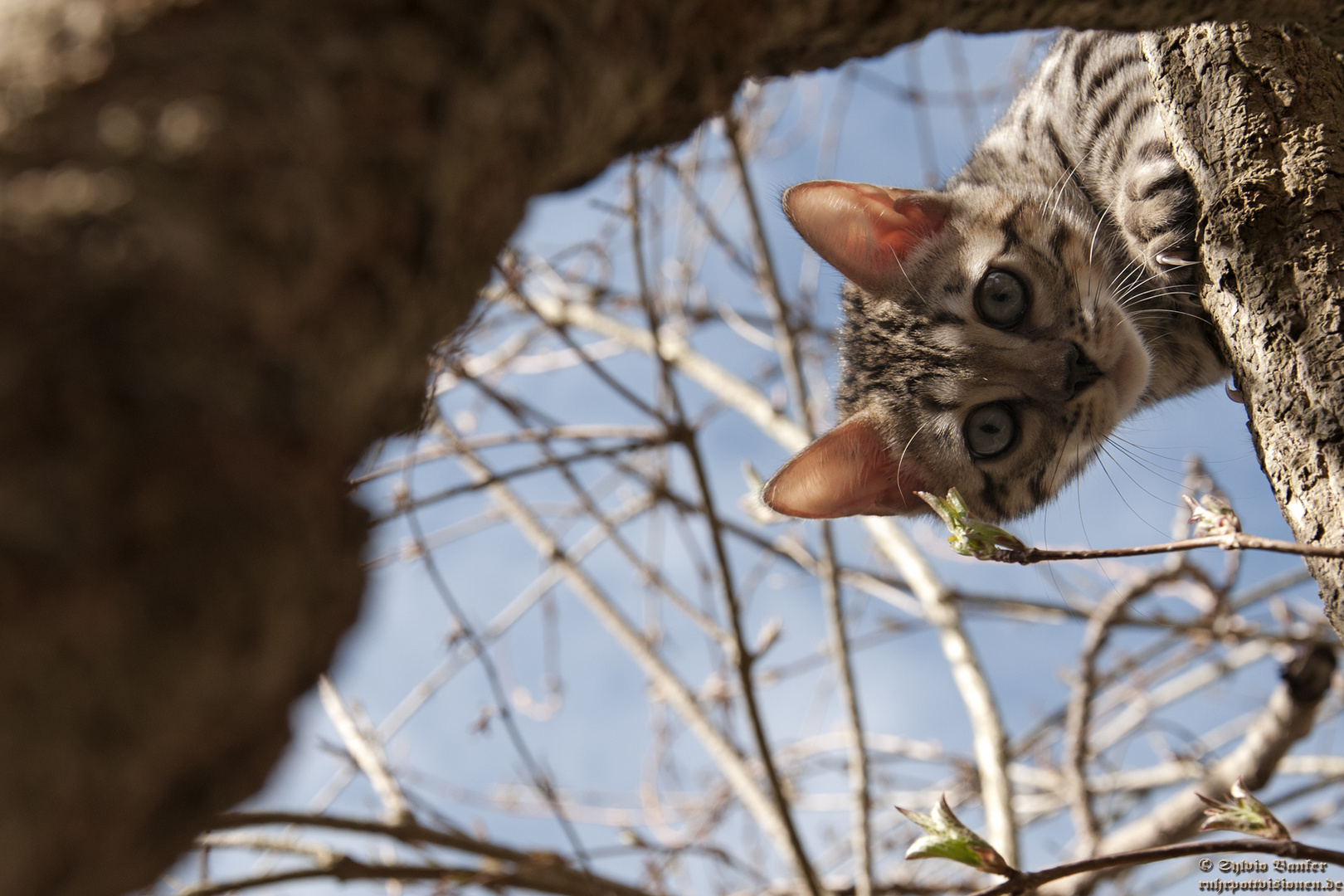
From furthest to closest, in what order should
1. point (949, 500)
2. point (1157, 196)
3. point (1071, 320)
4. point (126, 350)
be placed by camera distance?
point (1071, 320), point (1157, 196), point (949, 500), point (126, 350)

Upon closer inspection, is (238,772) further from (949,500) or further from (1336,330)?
(1336,330)

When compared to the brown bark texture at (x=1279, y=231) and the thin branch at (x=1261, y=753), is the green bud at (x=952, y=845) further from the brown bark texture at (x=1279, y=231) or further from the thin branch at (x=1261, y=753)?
the thin branch at (x=1261, y=753)

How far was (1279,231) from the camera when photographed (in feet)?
3.58

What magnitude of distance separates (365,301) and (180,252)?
0.36 feet

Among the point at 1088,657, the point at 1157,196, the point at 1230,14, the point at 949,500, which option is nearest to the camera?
the point at 1230,14

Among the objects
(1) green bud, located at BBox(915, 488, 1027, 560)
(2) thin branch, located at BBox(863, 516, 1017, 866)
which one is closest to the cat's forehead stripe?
(2) thin branch, located at BBox(863, 516, 1017, 866)

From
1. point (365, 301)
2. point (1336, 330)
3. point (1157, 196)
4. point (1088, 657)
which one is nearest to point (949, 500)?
point (1336, 330)

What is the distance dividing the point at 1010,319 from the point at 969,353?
0.42 feet

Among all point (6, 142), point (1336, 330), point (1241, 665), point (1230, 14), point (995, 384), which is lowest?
point (1241, 665)

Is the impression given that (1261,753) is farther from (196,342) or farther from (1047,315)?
(196,342)

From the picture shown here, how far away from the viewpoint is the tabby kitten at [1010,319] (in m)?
2.01

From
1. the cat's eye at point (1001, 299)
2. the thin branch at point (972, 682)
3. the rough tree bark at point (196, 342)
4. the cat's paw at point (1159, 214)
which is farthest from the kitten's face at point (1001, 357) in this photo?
the rough tree bark at point (196, 342)

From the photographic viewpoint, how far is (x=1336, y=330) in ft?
3.34

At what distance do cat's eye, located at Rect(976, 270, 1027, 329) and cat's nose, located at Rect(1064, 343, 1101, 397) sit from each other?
0.17m
